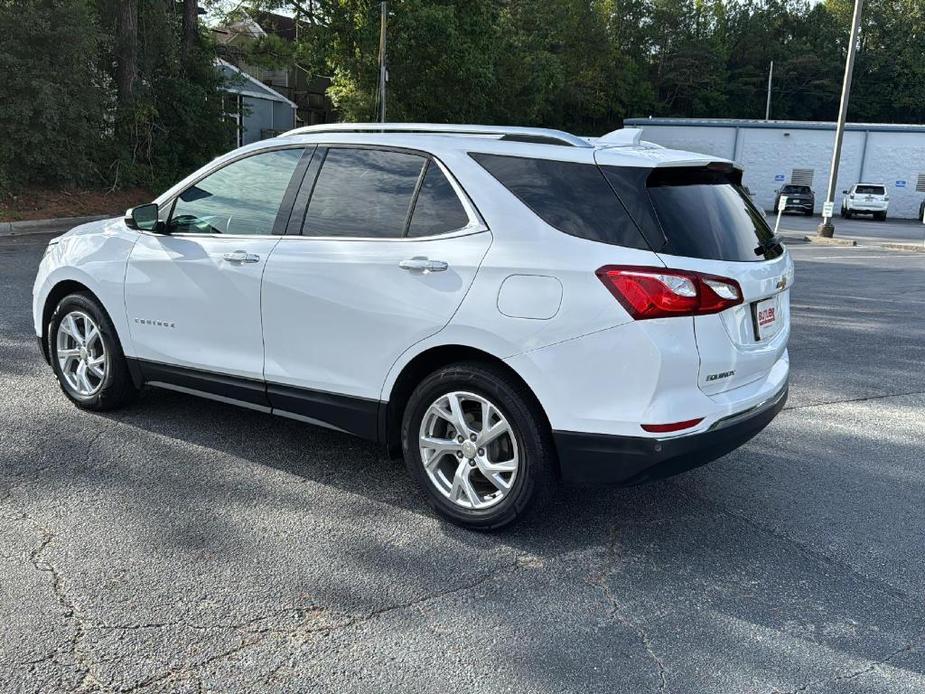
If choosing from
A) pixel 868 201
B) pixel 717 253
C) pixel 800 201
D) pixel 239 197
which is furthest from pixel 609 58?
pixel 717 253

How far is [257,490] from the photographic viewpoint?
4.24m

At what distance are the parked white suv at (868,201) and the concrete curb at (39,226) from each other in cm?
3337

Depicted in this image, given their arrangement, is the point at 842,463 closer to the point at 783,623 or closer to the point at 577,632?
the point at 783,623

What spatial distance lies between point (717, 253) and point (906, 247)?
73.8 ft

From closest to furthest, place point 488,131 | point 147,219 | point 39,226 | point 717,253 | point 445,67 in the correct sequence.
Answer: point 717,253
point 488,131
point 147,219
point 39,226
point 445,67

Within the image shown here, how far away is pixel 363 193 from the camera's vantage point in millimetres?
4199

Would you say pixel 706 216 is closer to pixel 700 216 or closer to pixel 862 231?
pixel 700 216

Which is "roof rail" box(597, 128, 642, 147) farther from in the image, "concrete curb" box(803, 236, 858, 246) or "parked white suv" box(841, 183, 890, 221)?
"parked white suv" box(841, 183, 890, 221)

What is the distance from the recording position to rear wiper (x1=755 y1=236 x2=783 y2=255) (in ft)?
13.0

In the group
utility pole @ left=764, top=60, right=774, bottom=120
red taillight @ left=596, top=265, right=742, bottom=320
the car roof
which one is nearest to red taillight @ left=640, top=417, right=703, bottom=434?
red taillight @ left=596, top=265, right=742, bottom=320

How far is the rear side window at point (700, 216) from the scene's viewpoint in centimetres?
351

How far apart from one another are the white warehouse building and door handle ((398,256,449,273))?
4256 cm

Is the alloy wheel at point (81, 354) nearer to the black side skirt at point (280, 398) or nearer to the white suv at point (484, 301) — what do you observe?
the black side skirt at point (280, 398)

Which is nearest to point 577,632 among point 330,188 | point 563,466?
point 563,466
